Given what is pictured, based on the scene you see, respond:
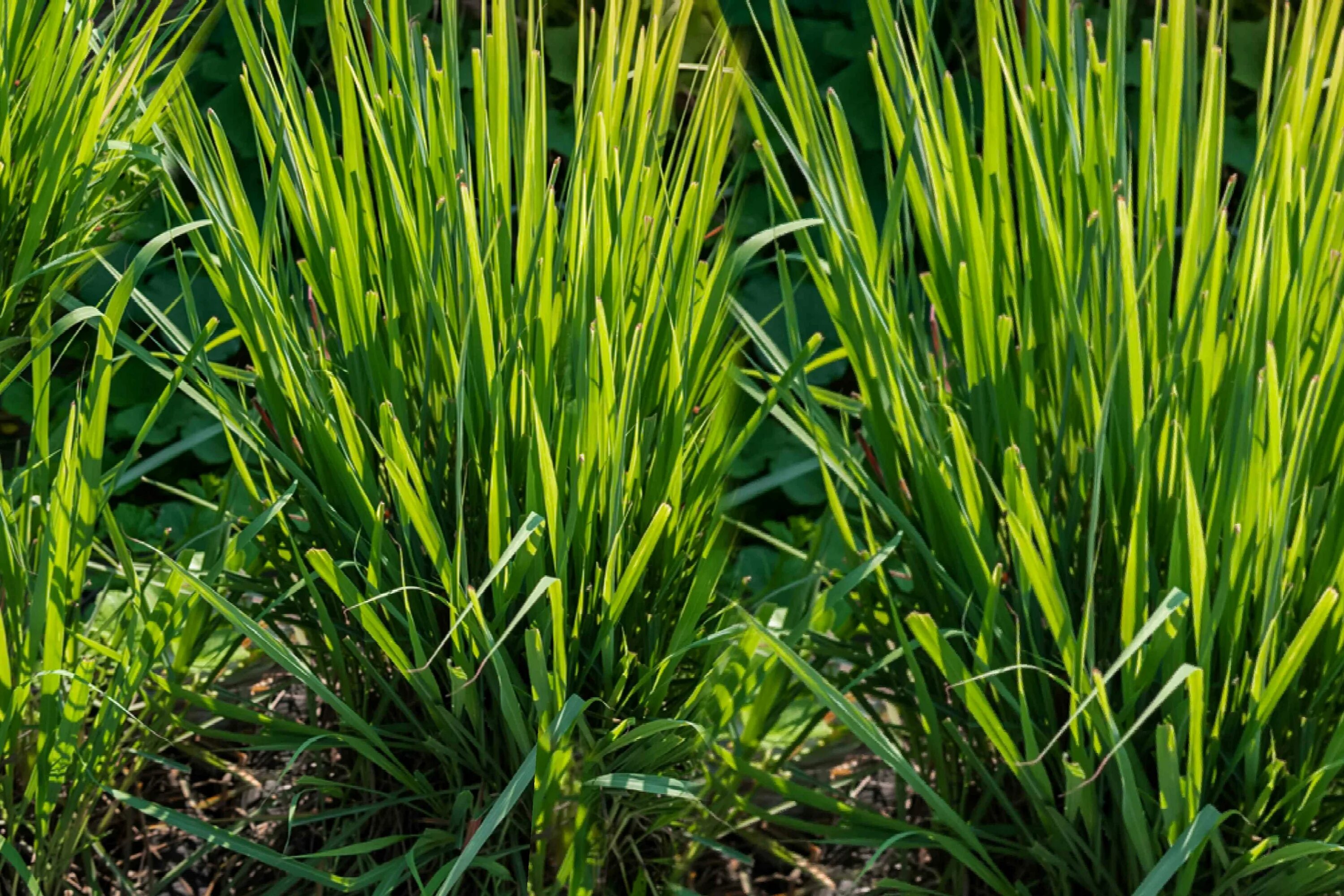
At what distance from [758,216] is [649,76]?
78cm

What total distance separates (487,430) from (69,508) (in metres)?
0.30

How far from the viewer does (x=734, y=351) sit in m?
1.05

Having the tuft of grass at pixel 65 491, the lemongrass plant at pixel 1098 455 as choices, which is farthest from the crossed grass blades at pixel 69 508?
the lemongrass plant at pixel 1098 455

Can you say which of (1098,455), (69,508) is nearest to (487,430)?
(69,508)

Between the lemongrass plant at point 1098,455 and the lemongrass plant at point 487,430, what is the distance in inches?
4.7

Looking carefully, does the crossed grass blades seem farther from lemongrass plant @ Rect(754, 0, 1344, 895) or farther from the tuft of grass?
lemongrass plant @ Rect(754, 0, 1344, 895)

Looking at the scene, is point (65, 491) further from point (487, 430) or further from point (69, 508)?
point (487, 430)

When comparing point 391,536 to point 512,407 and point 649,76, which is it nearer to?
point 512,407

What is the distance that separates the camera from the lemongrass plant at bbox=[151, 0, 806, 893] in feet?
2.87

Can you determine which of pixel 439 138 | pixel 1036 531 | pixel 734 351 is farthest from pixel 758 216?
pixel 1036 531

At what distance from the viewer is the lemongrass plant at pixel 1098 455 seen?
79 cm

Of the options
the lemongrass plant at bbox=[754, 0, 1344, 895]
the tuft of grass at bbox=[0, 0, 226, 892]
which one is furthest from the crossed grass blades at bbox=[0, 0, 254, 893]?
the lemongrass plant at bbox=[754, 0, 1344, 895]

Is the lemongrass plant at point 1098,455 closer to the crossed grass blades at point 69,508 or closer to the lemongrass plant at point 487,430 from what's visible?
the lemongrass plant at point 487,430

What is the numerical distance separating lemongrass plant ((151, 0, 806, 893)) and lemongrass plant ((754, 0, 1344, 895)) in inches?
4.7
